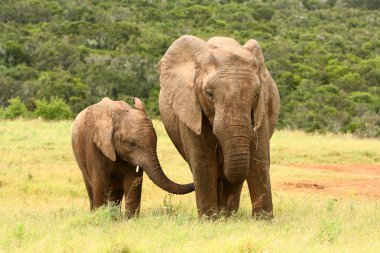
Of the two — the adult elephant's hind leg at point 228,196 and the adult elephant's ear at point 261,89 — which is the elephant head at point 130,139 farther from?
the adult elephant's ear at point 261,89

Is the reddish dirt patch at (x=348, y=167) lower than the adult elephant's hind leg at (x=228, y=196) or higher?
lower

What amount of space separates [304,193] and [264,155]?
Answer: 5.28 m

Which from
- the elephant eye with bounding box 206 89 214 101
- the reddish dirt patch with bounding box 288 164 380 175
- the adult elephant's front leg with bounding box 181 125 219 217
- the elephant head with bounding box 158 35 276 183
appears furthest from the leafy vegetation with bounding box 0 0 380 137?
the elephant eye with bounding box 206 89 214 101

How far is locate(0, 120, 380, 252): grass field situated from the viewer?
6.39m

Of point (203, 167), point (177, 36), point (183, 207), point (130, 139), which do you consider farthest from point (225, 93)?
point (177, 36)

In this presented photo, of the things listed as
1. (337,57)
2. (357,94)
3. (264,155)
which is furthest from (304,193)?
(337,57)

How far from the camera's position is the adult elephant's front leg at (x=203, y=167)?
7.95m

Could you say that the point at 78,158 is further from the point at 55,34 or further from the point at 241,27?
the point at 241,27

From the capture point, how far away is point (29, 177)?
13188 millimetres

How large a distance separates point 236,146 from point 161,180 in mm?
1848

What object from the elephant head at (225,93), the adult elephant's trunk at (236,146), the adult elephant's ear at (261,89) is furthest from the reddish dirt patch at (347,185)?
the adult elephant's trunk at (236,146)

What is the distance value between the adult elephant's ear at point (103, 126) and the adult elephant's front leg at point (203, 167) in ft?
3.69

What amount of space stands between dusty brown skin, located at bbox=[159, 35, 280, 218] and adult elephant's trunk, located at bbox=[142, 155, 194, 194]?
0.34 m

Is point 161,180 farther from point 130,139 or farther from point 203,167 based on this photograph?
point 203,167
